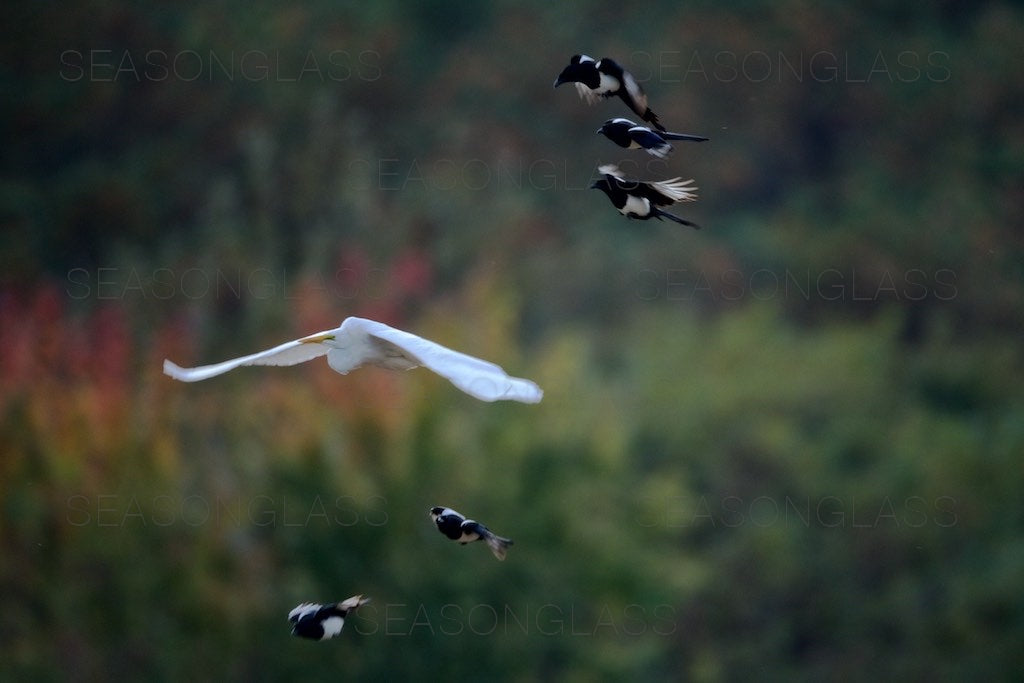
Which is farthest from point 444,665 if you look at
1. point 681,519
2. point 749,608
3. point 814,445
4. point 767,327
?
point 767,327

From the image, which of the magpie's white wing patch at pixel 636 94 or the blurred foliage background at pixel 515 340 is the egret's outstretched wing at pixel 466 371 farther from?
the blurred foliage background at pixel 515 340

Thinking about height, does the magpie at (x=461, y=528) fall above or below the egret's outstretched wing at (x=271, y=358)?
below

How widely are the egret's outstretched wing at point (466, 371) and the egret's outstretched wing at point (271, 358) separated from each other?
0.75 feet

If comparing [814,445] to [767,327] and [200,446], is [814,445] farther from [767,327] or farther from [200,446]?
[200,446]

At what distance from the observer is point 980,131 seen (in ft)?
57.7

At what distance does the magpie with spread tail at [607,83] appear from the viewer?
145 inches

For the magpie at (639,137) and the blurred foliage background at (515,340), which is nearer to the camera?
the magpie at (639,137)

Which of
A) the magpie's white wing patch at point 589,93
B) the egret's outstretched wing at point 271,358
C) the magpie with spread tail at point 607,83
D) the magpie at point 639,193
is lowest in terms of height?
the egret's outstretched wing at point 271,358

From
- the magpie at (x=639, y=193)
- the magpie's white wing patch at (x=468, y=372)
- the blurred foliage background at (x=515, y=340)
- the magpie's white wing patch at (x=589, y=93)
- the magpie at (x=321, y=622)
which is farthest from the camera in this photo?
the blurred foliage background at (x=515, y=340)

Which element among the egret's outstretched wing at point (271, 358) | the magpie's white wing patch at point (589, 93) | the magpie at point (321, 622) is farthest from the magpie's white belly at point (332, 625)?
the magpie's white wing patch at point (589, 93)

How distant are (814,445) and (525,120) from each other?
6.23m

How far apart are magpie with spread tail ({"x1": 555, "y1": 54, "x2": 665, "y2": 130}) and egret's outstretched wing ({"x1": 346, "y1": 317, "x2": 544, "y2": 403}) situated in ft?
2.67

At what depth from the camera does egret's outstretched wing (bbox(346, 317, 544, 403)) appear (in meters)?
2.97

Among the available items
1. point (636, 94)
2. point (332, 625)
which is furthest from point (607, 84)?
point (332, 625)
